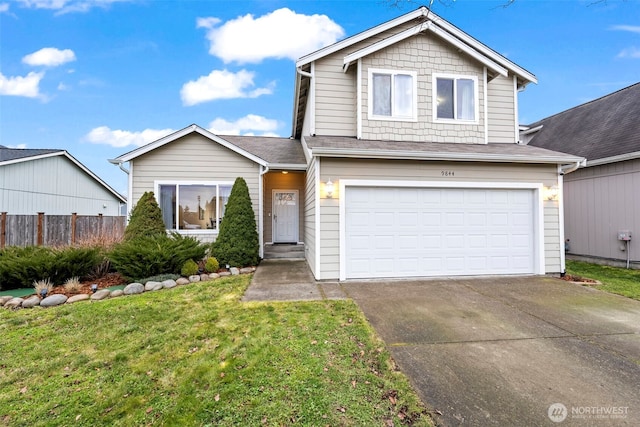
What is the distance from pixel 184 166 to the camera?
9.06m

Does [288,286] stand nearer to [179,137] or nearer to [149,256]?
[149,256]

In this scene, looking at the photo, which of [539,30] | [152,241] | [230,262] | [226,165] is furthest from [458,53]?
[152,241]

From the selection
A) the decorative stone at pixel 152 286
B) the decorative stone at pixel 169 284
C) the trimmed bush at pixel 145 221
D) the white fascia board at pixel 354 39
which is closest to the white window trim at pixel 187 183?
the trimmed bush at pixel 145 221

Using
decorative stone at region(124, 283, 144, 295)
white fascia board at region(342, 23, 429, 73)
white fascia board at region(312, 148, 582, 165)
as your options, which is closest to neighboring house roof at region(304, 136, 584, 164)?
white fascia board at region(312, 148, 582, 165)

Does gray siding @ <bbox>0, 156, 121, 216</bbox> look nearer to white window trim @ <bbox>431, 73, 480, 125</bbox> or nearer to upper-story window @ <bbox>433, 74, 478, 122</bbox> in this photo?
white window trim @ <bbox>431, 73, 480, 125</bbox>

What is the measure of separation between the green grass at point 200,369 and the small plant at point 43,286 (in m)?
0.83

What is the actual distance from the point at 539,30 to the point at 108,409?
37.2ft

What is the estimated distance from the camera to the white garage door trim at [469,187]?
6711 mm

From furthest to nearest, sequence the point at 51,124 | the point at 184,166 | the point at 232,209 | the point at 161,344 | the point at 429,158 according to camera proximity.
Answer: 1. the point at 51,124
2. the point at 184,166
3. the point at 232,209
4. the point at 429,158
5. the point at 161,344

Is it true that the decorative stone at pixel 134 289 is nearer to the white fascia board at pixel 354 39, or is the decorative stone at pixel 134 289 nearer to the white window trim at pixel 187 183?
the white window trim at pixel 187 183

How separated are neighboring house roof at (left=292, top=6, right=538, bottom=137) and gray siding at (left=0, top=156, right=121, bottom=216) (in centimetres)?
1344

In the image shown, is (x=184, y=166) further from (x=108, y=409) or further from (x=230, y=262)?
(x=108, y=409)

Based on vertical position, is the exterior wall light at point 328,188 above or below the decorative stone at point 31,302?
above

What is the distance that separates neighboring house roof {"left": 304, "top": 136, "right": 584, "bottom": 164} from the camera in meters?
6.56
